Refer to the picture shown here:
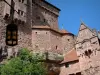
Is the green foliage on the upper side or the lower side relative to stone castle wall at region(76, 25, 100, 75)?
lower

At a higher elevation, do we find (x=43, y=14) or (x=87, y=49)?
(x=43, y=14)

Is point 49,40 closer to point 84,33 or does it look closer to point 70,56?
point 70,56

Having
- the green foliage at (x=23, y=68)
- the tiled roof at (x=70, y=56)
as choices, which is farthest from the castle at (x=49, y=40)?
the green foliage at (x=23, y=68)

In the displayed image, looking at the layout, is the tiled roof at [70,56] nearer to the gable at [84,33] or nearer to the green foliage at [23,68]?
the gable at [84,33]

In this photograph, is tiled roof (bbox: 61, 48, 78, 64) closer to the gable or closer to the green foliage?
the gable

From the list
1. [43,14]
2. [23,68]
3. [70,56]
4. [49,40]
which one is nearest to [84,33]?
[70,56]

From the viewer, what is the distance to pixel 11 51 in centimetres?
3844

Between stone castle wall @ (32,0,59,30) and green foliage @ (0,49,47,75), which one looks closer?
green foliage @ (0,49,47,75)

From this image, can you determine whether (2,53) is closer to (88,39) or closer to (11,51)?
(11,51)

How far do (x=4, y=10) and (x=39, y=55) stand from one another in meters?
8.82

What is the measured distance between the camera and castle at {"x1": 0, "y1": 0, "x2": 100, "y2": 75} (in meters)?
37.9

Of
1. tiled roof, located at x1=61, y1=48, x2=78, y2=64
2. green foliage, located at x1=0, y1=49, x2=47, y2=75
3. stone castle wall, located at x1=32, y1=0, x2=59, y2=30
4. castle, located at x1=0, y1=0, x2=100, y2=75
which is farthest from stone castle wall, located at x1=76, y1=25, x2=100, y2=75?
stone castle wall, located at x1=32, y1=0, x2=59, y2=30

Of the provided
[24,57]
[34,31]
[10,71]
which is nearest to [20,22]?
[34,31]

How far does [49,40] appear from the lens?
42.3 metres
